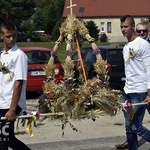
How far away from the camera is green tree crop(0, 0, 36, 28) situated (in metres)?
69.0

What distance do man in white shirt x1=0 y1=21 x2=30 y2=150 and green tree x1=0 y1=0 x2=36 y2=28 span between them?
208 feet

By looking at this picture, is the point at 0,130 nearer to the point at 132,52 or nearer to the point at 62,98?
the point at 62,98

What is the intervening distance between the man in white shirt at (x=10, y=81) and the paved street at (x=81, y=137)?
1510 mm

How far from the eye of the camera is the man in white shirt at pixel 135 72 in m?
6.26

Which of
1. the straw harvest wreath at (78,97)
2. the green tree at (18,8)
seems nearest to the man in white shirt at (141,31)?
the straw harvest wreath at (78,97)

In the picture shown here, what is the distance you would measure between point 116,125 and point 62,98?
3.25m

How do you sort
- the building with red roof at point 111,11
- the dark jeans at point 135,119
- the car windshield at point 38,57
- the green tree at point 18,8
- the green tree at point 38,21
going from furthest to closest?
the building with red roof at point 111,11 → the green tree at point 38,21 → the green tree at point 18,8 → the car windshield at point 38,57 → the dark jeans at point 135,119

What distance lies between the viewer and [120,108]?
657 cm

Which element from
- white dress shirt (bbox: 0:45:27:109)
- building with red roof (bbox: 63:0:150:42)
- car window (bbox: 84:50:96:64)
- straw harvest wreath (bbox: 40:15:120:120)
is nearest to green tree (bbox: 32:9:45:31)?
building with red roof (bbox: 63:0:150:42)

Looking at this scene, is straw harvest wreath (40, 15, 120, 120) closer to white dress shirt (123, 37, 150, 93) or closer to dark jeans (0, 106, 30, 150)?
white dress shirt (123, 37, 150, 93)

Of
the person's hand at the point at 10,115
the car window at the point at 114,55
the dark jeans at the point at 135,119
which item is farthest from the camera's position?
the car window at the point at 114,55

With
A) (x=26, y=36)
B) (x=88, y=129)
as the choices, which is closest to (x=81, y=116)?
(x=88, y=129)

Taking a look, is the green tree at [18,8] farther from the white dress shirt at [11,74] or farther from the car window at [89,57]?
the white dress shirt at [11,74]

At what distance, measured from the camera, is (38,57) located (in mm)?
13664
